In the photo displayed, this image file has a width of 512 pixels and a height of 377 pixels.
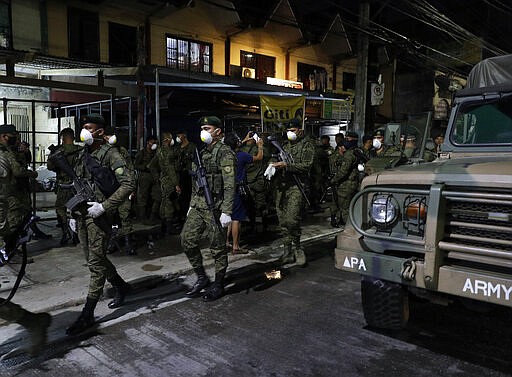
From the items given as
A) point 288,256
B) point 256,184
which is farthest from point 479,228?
point 256,184

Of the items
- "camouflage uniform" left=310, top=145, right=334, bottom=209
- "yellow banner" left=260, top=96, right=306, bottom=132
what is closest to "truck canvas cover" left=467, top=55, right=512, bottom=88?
"camouflage uniform" left=310, top=145, right=334, bottom=209

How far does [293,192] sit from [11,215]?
3.90m

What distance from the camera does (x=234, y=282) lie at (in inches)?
218

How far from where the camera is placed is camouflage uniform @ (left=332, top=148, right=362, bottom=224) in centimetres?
859

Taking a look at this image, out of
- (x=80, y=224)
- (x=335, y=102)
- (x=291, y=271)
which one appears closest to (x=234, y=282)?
(x=291, y=271)

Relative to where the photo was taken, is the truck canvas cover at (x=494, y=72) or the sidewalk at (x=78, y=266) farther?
the sidewalk at (x=78, y=266)

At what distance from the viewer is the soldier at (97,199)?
4.11 meters

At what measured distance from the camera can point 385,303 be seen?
11.6 ft

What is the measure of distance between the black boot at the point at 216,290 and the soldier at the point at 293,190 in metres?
1.54

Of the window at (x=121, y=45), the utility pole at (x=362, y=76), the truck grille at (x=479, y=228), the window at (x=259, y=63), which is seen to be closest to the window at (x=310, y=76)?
the window at (x=259, y=63)

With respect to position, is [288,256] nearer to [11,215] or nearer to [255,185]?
[255,185]

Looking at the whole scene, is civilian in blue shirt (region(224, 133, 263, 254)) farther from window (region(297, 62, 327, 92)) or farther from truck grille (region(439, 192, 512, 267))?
window (region(297, 62, 327, 92))

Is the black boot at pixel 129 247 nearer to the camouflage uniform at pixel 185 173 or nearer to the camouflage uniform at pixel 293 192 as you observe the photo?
the camouflage uniform at pixel 185 173

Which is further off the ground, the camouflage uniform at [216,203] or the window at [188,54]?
the window at [188,54]
